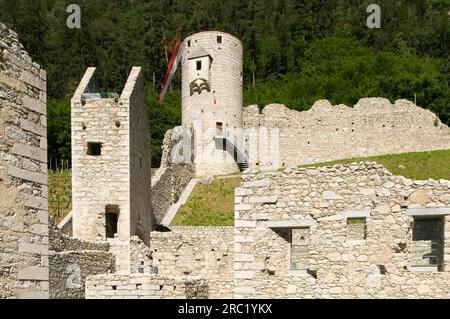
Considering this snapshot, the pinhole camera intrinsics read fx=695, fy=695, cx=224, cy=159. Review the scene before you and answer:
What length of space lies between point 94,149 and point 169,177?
1145cm

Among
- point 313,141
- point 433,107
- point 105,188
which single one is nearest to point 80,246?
point 105,188

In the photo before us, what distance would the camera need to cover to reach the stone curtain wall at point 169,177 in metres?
30.3

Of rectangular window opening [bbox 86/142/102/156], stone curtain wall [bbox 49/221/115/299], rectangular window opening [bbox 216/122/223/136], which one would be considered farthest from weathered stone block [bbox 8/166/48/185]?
rectangular window opening [bbox 216/122/223/136]

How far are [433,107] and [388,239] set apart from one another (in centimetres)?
3969

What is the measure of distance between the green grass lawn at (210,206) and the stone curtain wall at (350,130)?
9.02 meters

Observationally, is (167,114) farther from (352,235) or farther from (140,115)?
(352,235)

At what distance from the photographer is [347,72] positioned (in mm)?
60375

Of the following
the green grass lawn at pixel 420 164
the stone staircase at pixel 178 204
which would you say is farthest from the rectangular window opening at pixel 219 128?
the green grass lawn at pixel 420 164

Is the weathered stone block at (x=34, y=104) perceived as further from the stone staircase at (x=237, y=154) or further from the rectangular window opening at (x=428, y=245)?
the stone staircase at (x=237, y=154)

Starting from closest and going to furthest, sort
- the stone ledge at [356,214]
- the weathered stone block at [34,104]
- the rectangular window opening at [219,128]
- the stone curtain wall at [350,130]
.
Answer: the weathered stone block at [34,104], the stone ledge at [356,214], the rectangular window opening at [219,128], the stone curtain wall at [350,130]

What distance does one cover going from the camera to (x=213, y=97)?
40969mm

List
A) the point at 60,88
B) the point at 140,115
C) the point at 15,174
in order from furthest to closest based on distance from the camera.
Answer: the point at 60,88
the point at 140,115
the point at 15,174

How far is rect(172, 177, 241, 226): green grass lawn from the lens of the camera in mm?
29391

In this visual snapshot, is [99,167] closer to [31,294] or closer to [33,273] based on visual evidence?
[33,273]
